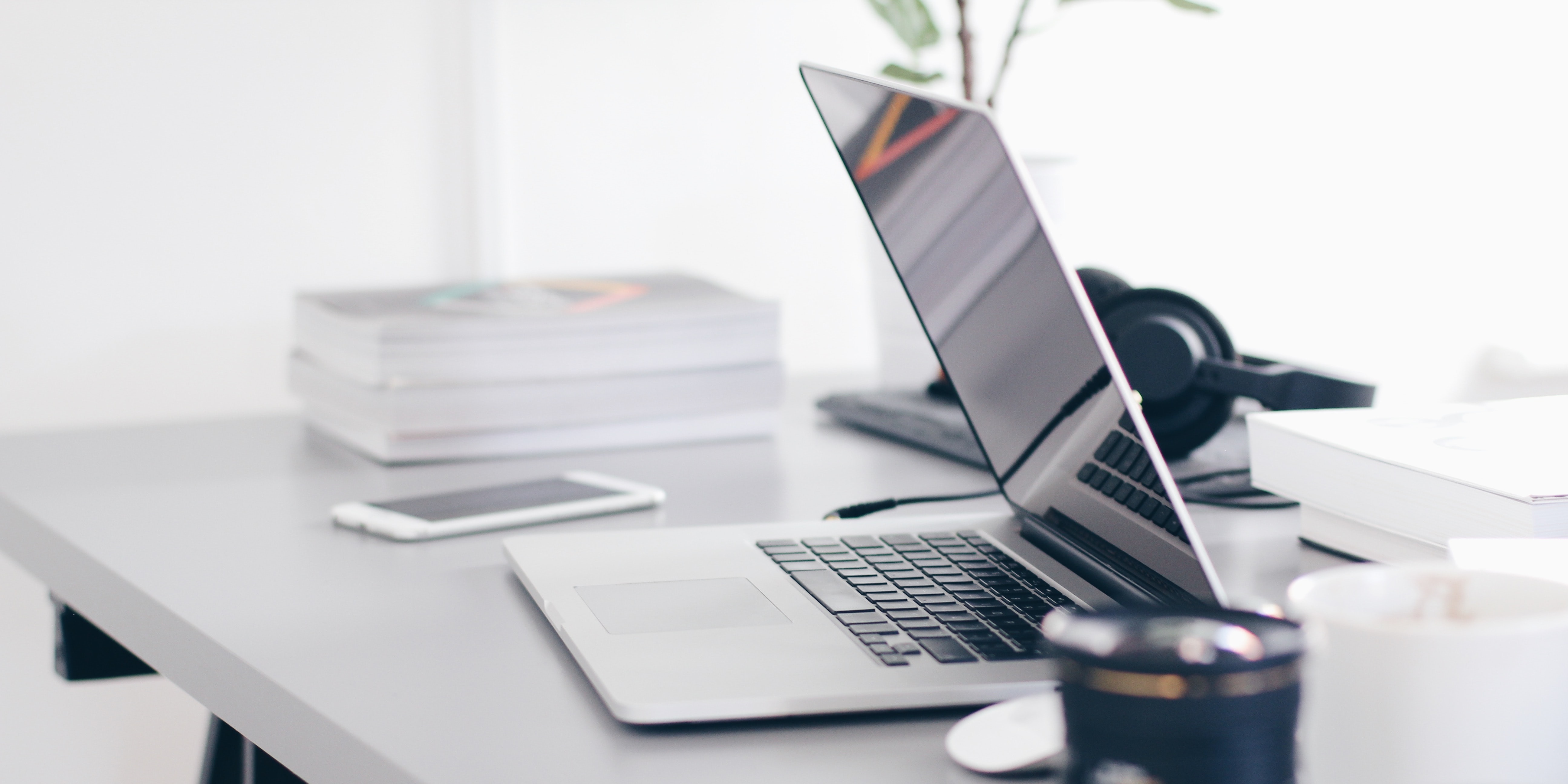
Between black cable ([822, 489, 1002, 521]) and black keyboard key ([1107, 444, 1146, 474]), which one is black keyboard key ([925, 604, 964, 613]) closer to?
black keyboard key ([1107, 444, 1146, 474])

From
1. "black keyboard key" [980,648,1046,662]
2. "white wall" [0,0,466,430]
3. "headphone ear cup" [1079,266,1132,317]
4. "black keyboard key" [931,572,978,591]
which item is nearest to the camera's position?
"black keyboard key" [980,648,1046,662]

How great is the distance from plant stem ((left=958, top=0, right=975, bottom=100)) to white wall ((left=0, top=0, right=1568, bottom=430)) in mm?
120

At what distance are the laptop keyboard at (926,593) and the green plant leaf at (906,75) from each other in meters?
0.60

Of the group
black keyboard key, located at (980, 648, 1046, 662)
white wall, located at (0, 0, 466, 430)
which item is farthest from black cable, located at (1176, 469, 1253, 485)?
white wall, located at (0, 0, 466, 430)

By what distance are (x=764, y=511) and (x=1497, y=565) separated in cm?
47

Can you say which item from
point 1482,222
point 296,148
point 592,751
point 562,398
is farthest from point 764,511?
point 1482,222

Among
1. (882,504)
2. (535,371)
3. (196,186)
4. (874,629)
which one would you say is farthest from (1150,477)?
(196,186)

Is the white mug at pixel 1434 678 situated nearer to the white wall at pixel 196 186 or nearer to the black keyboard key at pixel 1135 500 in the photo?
the black keyboard key at pixel 1135 500

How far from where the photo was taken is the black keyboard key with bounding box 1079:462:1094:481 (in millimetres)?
573

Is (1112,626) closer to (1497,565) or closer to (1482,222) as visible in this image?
(1497,565)

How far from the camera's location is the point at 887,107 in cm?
62

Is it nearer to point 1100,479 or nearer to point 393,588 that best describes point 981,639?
point 1100,479

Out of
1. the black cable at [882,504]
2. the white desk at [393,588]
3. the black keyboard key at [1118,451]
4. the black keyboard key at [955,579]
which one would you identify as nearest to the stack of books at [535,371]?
the white desk at [393,588]

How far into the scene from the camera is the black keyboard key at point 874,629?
55 centimetres
